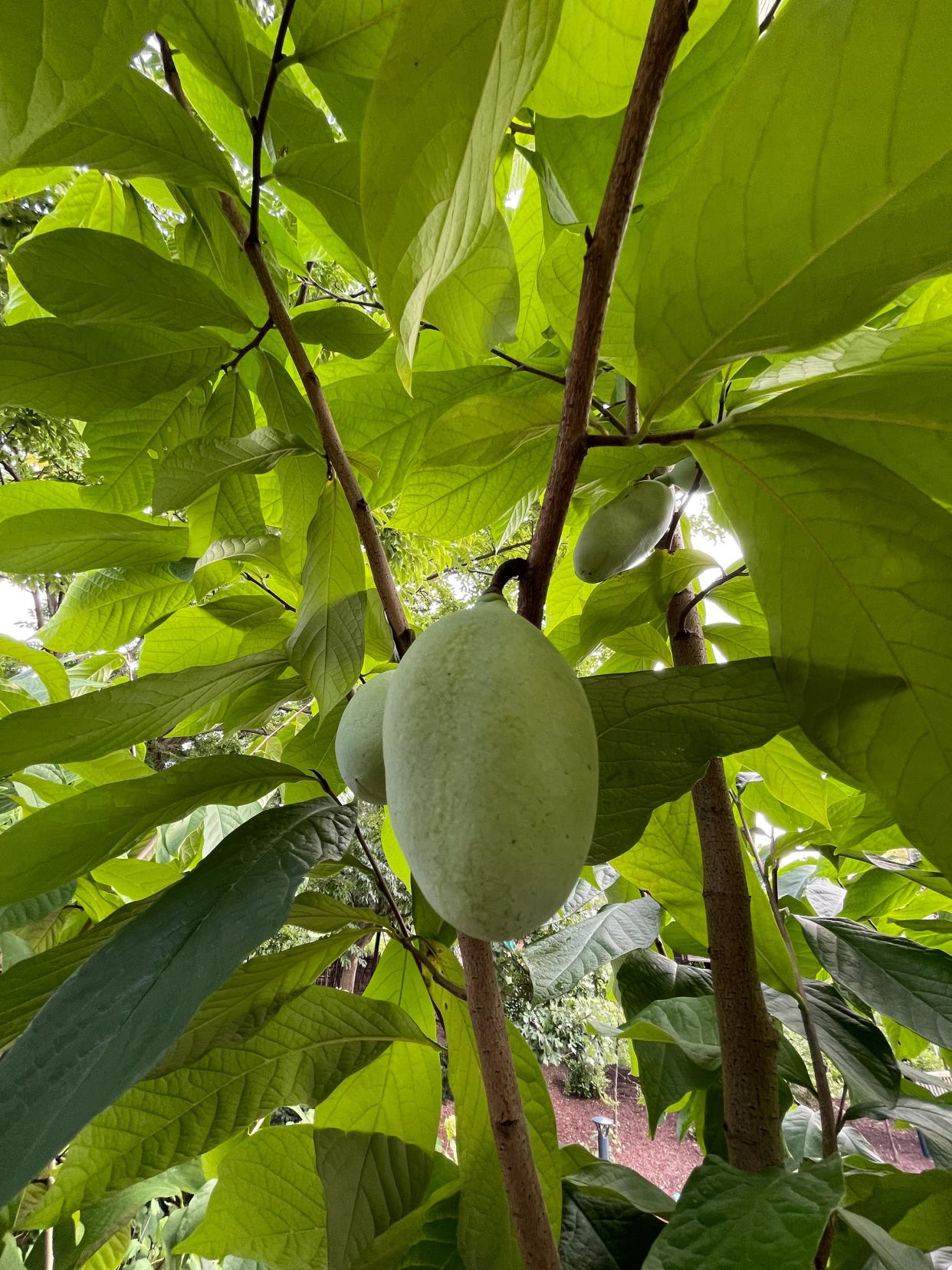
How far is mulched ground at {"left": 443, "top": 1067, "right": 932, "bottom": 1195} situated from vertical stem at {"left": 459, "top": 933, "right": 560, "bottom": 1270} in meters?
5.47

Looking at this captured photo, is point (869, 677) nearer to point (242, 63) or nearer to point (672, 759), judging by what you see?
point (672, 759)

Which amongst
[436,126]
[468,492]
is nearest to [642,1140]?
[468,492]

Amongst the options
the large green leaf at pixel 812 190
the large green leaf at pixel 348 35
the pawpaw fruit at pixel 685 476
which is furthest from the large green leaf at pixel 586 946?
the large green leaf at pixel 348 35

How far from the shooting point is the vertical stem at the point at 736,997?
42 cm

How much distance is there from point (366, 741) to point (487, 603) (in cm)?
14

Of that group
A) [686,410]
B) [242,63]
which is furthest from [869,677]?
[242,63]

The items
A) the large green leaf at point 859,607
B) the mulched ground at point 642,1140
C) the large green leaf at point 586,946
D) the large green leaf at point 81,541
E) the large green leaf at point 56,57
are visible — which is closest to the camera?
the large green leaf at point 56,57

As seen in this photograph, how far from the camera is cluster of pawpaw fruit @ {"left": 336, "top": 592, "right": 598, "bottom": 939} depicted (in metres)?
0.23

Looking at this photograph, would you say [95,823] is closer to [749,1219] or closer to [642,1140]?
[749,1219]

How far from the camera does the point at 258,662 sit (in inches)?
18.6

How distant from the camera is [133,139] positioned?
1.34 feet

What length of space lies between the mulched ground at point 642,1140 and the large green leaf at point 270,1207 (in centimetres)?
523

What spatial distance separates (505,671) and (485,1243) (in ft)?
1.10

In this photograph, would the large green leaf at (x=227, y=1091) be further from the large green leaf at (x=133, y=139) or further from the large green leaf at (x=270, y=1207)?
the large green leaf at (x=133, y=139)
